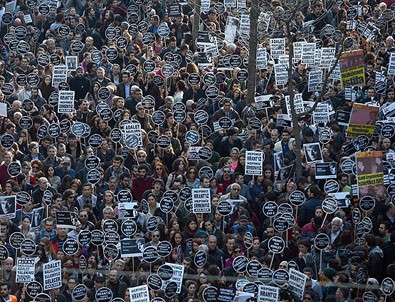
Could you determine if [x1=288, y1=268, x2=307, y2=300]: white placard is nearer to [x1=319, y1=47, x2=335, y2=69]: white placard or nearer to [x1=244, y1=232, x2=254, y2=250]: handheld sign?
[x1=244, y1=232, x2=254, y2=250]: handheld sign

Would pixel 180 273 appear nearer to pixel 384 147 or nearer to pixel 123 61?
pixel 384 147

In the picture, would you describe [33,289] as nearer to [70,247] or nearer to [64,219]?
[70,247]

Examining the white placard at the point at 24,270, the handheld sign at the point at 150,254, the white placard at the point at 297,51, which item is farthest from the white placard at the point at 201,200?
the white placard at the point at 297,51

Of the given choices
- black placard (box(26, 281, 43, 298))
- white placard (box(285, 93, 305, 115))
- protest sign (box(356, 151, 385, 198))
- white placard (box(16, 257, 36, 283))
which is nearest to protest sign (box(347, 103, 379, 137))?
white placard (box(285, 93, 305, 115))

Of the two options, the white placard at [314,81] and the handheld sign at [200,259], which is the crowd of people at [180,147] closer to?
the handheld sign at [200,259]

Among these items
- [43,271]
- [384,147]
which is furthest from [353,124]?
[43,271]

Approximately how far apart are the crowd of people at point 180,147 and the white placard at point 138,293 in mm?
221

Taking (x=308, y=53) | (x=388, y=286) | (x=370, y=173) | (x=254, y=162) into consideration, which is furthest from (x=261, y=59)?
(x=388, y=286)

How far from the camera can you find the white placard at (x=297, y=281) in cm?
2330

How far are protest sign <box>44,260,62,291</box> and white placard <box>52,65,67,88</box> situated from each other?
7.68 metres

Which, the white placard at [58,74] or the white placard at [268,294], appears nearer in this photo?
the white placard at [268,294]

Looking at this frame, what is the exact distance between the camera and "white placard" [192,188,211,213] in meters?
25.6

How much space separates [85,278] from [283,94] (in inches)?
293

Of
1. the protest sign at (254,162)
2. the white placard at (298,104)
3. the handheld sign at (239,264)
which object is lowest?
the handheld sign at (239,264)
